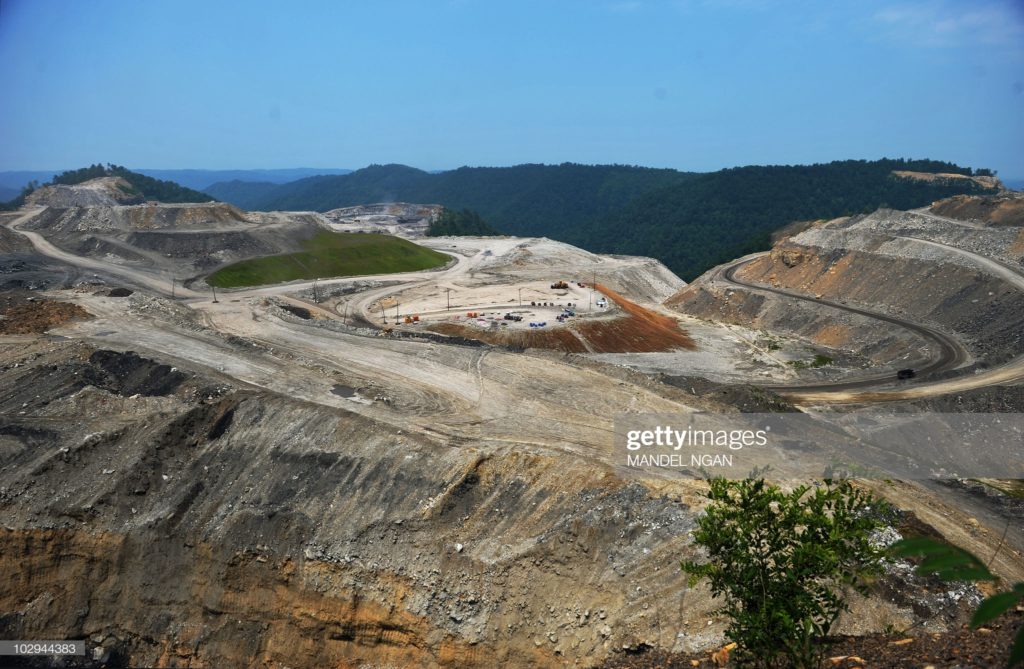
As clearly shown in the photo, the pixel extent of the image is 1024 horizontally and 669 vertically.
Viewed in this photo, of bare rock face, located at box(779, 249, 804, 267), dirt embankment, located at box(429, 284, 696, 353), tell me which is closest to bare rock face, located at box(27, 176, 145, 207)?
dirt embankment, located at box(429, 284, 696, 353)

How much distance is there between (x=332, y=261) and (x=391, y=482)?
7604cm

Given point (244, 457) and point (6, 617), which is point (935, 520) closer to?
point (244, 457)

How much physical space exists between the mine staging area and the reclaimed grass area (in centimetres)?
2238

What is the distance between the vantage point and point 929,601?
2278cm

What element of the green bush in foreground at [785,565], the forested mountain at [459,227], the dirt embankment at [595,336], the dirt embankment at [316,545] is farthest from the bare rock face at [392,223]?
the green bush in foreground at [785,565]

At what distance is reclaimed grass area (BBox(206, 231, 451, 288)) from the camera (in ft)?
291

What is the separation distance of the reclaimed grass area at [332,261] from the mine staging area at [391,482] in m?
22.4

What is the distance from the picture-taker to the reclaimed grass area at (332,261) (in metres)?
88.6

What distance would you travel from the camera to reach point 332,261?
331ft

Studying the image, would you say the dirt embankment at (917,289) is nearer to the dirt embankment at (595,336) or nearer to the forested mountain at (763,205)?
the dirt embankment at (595,336)

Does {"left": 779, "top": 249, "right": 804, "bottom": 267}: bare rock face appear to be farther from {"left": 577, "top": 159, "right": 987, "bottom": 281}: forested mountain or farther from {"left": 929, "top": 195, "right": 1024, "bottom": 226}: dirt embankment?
{"left": 577, "top": 159, "right": 987, "bottom": 281}: forested mountain

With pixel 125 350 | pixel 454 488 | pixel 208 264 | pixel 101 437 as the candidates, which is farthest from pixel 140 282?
pixel 454 488

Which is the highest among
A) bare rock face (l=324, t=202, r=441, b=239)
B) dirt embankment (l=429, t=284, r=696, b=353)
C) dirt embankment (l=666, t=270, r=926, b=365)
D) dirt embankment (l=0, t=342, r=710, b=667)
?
bare rock face (l=324, t=202, r=441, b=239)

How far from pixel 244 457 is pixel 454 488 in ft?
39.6
